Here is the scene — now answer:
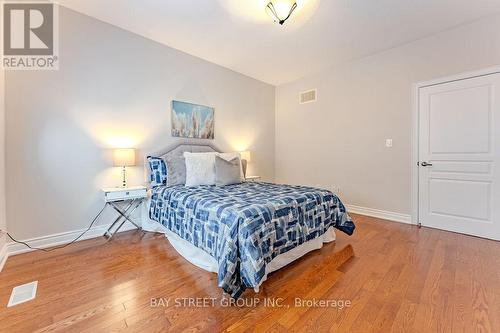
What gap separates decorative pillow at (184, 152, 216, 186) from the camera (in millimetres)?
2863

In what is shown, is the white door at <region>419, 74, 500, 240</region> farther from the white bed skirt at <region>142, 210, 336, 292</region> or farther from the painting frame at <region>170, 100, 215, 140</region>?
the painting frame at <region>170, 100, 215, 140</region>

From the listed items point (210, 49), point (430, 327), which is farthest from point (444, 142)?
point (210, 49)

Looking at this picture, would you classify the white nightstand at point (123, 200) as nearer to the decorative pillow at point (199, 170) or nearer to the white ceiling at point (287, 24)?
the decorative pillow at point (199, 170)

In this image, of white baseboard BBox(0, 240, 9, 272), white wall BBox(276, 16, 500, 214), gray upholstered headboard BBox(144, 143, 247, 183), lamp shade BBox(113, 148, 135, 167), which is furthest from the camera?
gray upholstered headboard BBox(144, 143, 247, 183)

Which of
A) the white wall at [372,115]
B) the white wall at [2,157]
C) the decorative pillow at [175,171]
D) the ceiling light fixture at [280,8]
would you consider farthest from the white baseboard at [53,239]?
the white wall at [372,115]

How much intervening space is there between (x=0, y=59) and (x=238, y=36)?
255 cm

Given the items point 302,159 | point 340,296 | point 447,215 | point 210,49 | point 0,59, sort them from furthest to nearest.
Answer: point 302,159 → point 210,49 → point 447,215 → point 0,59 → point 340,296

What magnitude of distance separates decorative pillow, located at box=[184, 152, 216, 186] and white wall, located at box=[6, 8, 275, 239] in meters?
0.65

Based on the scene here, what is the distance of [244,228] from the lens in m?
1.54

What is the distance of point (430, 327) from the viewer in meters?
1.26

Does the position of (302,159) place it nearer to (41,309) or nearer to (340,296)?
(340,296)

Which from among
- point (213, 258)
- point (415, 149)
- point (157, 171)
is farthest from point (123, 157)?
point (415, 149)

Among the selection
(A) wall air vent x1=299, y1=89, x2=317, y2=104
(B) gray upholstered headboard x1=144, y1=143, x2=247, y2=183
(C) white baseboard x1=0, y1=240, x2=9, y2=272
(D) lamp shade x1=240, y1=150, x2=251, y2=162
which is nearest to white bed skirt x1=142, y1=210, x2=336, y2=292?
(B) gray upholstered headboard x1=144, y1=143, x2=247, y2=183

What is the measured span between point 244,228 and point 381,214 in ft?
9.51
